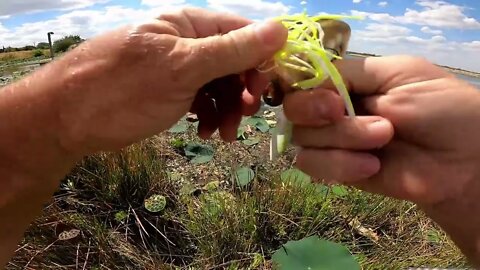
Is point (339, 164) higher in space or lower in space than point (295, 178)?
higher

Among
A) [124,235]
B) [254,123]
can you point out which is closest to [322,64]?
[124,235]

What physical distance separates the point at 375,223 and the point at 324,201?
34 cm

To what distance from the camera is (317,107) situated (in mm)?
1033

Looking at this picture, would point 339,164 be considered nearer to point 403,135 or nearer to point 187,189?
point 403,135

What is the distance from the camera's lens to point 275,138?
1.19 meters

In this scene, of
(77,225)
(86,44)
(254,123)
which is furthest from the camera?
(254,123)

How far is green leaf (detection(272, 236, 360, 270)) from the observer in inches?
83.3

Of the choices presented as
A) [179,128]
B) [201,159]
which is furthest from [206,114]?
[179,128]

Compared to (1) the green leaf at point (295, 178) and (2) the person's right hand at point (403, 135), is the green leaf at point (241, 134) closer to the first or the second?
(1) the green leaf at point (295, 178)

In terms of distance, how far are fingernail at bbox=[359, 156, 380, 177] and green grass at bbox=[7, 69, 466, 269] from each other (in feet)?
5.29

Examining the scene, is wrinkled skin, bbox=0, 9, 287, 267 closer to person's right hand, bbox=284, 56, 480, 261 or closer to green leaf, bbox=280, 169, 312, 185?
person's right hand, bbox=284, 56, 480, 261

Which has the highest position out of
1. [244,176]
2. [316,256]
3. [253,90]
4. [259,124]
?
[253,90]

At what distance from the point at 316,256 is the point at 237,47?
4.25 feet

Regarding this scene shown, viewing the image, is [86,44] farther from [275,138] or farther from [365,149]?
[365,149]
